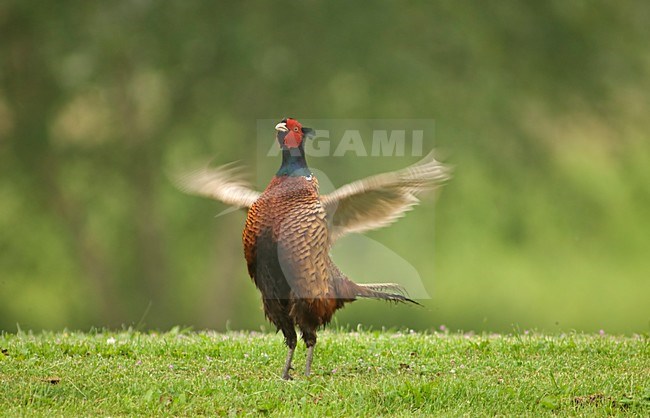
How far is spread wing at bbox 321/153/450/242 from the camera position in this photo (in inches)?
Answer: 236

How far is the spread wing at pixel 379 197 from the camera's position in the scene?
19.6 feet

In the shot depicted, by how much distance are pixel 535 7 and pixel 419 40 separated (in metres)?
1.74

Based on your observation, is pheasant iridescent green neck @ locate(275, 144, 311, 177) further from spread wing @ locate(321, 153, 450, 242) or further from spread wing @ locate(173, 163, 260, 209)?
spread wing @ locate(173, 163, 260, 209)

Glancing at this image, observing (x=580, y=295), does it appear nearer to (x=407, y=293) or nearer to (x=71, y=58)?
(x=71, y=58)

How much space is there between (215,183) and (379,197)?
4.82 ft

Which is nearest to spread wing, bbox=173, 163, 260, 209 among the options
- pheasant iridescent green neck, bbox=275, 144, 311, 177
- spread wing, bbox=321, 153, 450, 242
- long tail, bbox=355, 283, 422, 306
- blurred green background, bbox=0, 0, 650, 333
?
pheasant iridescent green neck, bbox=275, 144, 311, 177

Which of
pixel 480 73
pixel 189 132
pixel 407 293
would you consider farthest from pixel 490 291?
pixel 407 293

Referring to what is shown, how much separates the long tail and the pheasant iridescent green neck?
34.8 inches

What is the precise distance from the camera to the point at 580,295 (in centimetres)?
1647

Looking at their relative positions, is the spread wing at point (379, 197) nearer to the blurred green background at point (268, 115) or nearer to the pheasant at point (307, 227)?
the pheasant at point (307, 227)

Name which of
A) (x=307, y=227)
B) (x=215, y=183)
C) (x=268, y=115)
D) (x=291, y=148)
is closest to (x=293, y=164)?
(x=291, y=148)

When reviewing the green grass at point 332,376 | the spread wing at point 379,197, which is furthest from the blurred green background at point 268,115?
the spread wing at point 379,197

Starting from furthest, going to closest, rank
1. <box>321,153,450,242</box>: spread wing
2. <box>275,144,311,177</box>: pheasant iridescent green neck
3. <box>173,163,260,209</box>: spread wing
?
<box>173,163,260,209</box>: spread wing
<box>275,144,311,177</box>: pheasant iridescent green neck
<box>321,153,450,242</box>: spread wing

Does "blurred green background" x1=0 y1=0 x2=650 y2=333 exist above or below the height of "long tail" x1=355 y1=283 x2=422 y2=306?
above
